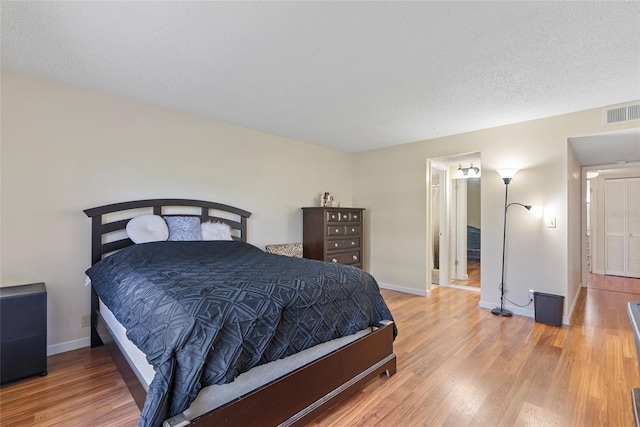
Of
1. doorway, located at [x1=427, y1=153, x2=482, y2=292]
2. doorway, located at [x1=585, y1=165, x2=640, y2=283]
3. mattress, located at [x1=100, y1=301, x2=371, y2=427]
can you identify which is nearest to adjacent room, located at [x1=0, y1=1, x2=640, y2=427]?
mattress, located at [x1=100, y1=301, x2=371, y2=427]

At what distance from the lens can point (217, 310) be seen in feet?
4.66

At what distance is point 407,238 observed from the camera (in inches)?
187

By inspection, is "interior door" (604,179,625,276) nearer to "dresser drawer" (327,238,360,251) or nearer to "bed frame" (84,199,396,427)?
"dresser drawer" (327,238,360,251)

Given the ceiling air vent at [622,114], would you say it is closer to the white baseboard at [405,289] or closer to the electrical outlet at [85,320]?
the white baseboard at [405,289]

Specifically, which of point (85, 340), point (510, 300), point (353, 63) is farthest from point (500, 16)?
point (85, 340)

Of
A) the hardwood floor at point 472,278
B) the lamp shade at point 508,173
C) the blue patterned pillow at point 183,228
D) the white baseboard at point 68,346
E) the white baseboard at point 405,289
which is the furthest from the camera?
the hardwood floor at point 472,278

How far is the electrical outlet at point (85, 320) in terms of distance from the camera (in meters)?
2.74

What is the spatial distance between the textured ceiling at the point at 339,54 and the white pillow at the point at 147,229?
48.0 inches

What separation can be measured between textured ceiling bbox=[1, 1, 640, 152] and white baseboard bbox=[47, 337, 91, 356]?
2.33 metres

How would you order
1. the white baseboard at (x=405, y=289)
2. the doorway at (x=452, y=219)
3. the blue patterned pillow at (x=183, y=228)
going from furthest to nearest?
the doorway at (x=452, y=219) → the white baseboard at (x=405, y=289) → the blue patterned pillow at (x=183, y=228)

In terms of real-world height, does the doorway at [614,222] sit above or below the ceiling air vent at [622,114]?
below

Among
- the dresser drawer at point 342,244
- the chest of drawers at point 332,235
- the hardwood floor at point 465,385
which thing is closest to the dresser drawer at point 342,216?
the chest of drawers at point 332,235

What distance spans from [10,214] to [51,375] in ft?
4.32

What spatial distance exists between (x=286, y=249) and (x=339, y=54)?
2.72 meters
